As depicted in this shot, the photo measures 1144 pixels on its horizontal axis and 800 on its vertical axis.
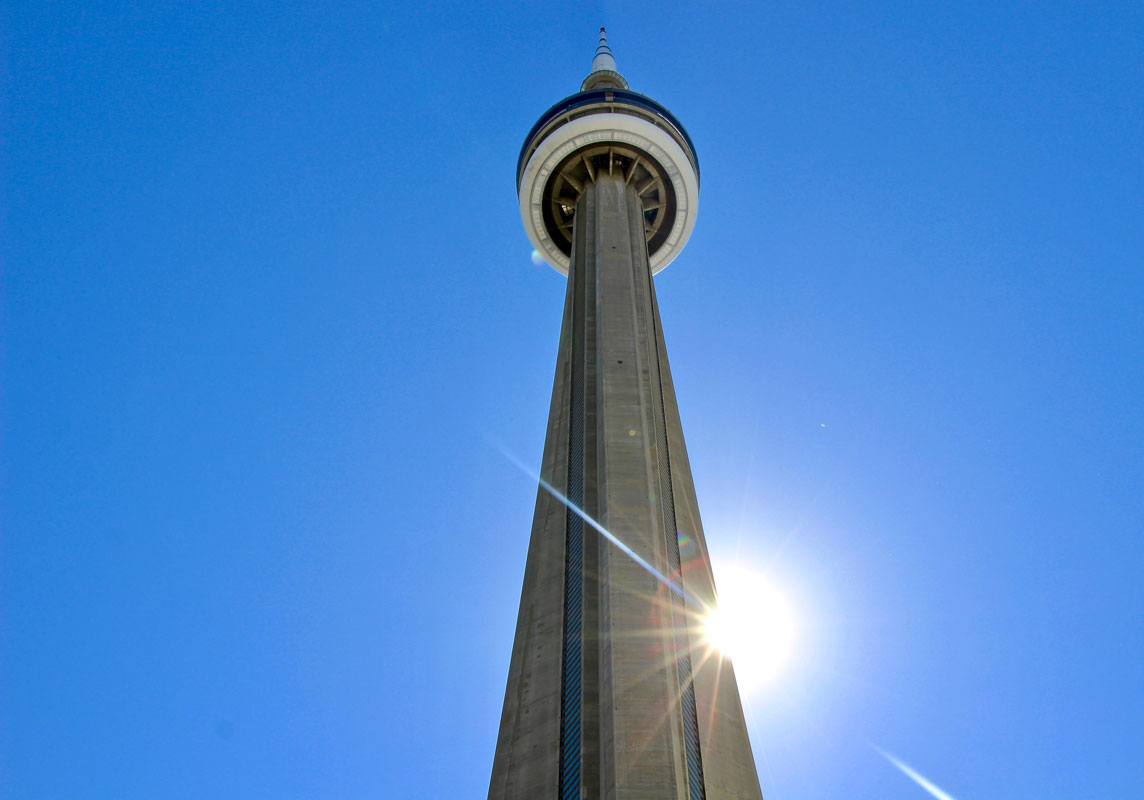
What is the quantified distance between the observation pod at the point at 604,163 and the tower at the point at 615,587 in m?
2.11

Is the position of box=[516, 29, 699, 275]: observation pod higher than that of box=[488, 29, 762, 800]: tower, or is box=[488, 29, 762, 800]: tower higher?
box=[516, 29, 699, 275]: observation pod

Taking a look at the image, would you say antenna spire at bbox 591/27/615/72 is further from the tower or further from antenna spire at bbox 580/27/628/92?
the tower

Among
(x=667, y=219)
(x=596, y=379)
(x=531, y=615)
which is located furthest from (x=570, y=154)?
(x=531, y=615)

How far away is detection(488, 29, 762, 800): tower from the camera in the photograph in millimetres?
13992

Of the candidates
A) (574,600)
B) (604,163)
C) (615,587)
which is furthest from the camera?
(604,163)

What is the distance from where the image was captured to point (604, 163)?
3117 cm

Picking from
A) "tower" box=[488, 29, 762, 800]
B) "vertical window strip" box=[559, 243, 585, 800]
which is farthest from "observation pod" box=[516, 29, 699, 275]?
"vertical window strip" box=[559, 243, 585, 800]

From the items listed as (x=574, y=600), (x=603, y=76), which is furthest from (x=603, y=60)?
(x=574, y=600)

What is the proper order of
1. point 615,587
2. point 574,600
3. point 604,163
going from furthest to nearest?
point 604,163, point 574,600, point 615,587

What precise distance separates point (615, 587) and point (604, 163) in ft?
63.3

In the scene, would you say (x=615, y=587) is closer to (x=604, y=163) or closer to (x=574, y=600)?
(x=574, y=600)

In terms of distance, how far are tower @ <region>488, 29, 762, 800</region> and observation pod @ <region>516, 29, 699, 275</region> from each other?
211cm

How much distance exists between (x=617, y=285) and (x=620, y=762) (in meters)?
14.0

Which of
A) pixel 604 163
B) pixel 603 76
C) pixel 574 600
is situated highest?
pixel 603 76
